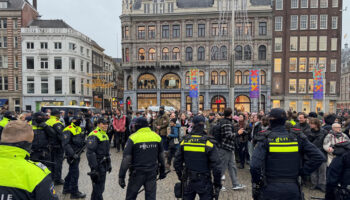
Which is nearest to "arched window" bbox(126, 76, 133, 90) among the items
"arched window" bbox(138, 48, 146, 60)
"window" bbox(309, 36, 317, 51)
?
"arched window" bbox(138, 48, 146, 60)

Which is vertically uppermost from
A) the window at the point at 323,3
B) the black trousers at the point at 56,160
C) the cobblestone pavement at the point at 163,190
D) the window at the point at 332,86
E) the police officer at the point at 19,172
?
the window at the point at 323,3

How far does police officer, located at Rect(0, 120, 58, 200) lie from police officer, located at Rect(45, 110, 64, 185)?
16.7ft

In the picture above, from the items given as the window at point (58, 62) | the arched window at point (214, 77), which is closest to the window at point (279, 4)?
the arched window at point (214, 77)

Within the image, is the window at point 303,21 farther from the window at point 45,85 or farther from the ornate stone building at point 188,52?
the window at point 45,85

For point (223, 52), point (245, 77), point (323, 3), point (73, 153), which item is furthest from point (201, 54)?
point (73, 153)

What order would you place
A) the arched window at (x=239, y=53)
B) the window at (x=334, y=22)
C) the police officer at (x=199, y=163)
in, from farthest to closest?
the arched window at (x=239, y=53)
the window at (x=334, y=22)
the police officer at (x=199, y=163)

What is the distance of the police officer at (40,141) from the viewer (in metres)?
6.55

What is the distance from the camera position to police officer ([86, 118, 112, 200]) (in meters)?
5.26

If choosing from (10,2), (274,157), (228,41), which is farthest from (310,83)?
(10,2)

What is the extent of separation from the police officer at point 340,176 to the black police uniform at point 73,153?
5861 millimetres

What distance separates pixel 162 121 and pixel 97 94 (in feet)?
130

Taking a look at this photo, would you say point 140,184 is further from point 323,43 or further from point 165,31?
point 323,43

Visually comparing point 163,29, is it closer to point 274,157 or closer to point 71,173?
point 71,173

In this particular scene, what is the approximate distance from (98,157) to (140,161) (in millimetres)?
1399
